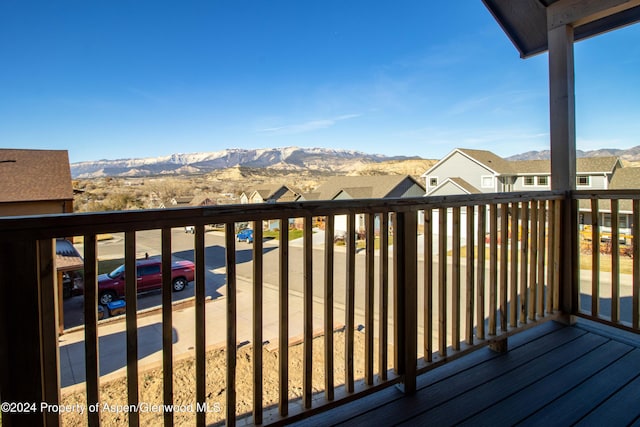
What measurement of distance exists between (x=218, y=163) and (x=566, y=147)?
3188mm

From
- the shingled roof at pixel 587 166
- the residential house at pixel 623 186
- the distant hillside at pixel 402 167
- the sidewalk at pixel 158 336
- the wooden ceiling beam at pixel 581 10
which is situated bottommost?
the sidewalk at pixel 158 336

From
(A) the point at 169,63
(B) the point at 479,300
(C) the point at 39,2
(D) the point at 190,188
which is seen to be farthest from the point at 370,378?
(A) the point at 169,63

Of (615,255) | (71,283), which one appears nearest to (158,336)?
(71,283)

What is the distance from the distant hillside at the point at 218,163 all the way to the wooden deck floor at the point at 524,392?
2.22 m

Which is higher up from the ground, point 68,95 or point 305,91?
point 305,91

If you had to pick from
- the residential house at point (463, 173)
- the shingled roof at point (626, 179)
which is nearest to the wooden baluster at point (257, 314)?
the shingled roof at point (626, 179)

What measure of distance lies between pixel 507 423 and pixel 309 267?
1065mm

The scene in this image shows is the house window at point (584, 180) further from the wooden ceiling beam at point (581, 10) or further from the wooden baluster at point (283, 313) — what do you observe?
the wooden baluster at point (283, 313)

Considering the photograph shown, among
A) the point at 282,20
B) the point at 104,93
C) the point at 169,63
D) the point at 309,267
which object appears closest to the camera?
the point at 309,267

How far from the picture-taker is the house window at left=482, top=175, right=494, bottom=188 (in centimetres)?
645

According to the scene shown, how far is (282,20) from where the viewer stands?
7.49m

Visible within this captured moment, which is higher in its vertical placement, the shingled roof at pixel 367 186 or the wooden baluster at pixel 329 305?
the shingled roof at pixel 367 186

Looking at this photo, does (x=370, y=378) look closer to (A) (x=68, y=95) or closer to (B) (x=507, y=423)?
(B) (x=507, y=423)

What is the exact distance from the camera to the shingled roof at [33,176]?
1.88m
